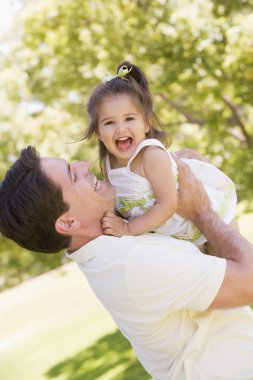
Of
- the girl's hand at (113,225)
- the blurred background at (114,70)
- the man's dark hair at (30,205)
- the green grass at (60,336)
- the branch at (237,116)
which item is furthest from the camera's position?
the branch at (237,116)

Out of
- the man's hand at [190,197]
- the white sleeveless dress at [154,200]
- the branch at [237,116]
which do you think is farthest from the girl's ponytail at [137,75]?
the branch at [237,116]

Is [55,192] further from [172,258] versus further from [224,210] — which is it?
[224,210]

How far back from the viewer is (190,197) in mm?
3402

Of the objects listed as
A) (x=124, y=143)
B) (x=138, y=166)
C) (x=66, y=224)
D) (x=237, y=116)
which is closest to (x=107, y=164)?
(x=124, y=143)

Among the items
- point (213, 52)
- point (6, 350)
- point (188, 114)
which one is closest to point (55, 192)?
point (213, 52)

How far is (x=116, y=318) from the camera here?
3.09 metres

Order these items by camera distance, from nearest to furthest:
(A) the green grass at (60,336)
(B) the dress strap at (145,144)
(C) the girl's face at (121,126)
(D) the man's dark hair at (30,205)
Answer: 1. (D) the man's dark hair at (30,205)
2. (B) the dress strap at (145,144)
3. (C) the girl's face at (121,126)
4. (A) the green grass at (60,336)

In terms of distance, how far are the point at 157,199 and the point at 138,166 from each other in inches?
9.8

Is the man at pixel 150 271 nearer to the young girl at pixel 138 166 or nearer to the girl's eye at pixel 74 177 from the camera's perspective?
the girl's eye at pixel 74 177

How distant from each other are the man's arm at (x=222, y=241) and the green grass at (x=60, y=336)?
5079mm

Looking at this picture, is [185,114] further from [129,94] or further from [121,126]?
[121,126]

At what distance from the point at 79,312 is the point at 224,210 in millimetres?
14373

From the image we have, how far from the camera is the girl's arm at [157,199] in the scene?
125 inches

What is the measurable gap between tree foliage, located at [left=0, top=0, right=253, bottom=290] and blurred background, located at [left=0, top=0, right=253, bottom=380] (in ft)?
0.08
